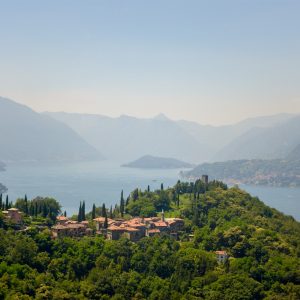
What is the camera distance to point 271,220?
58062 mm

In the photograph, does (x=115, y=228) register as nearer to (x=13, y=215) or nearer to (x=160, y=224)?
(x=160, y=224)

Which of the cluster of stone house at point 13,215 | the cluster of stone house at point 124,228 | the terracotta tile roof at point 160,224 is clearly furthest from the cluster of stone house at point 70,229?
the terracotta tile roof at point 160,224

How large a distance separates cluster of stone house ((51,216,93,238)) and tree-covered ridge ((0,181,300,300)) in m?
1.03

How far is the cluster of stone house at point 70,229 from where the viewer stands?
4641 centimetres

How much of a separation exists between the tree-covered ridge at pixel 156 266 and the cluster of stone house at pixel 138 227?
1306 millimetres

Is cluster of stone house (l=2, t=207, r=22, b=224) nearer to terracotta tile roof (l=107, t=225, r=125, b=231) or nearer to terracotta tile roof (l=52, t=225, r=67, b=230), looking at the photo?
terracotta tile roof (l=52, t=225, r=67, b=230)

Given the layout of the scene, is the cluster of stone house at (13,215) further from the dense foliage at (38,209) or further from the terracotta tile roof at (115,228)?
the terracotta tile roof at (115,228)

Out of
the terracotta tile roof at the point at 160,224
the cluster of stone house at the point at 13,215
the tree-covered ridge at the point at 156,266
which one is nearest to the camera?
the tree-covered ridge at the point at 156,266

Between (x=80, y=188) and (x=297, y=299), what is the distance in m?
106

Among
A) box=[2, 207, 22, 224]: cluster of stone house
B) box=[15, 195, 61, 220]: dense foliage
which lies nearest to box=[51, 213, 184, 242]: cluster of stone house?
box=[15, 195, 61, 220]: dense foliage

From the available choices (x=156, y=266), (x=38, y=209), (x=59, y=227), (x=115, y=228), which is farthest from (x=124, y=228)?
(x=38, y=209)

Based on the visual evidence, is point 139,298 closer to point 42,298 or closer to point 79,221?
point 42,298

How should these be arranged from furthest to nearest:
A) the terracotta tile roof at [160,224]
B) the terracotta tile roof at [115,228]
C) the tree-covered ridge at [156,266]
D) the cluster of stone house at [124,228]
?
1. the terracotta tile roof at [160,224]
2. the terracotta tile roof at [115,228]
3. the cluster of stone house at [124,228]
4. the tree-covered ridge at [156,266]

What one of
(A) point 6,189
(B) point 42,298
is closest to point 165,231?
(B) point 42,298
